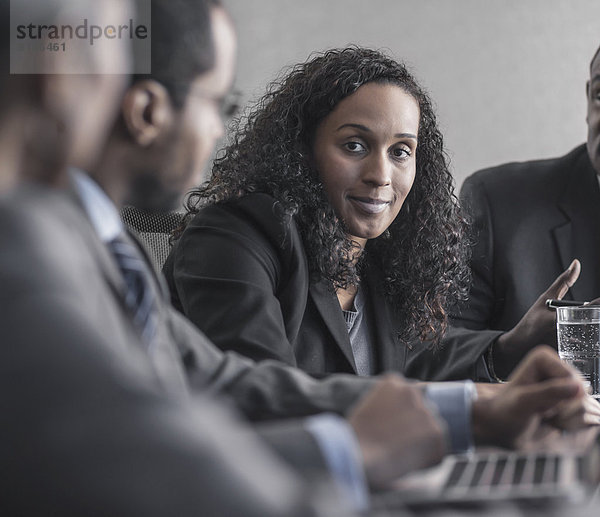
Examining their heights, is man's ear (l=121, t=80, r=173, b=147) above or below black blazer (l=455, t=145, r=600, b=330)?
above

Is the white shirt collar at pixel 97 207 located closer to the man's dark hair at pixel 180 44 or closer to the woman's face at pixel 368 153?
the man's dark hair at pixel 180 44

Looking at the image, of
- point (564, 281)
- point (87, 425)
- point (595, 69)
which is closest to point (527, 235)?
point (595, 69)

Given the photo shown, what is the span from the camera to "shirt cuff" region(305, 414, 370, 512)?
0.55 meters

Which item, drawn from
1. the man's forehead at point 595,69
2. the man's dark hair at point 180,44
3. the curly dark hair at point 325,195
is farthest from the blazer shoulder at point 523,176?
the man's dark hair at point 180,44

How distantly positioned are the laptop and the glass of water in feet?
2.22

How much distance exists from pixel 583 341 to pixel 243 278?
0.56 meters

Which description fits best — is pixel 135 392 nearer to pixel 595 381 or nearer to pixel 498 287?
pixel 595 381

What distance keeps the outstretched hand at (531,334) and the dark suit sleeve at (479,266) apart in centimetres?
40

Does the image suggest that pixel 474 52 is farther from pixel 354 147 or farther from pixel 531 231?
pixel 354 147

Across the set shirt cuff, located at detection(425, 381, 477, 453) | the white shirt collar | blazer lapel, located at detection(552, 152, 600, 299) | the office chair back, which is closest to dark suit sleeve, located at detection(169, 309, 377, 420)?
shirt cuff, located at detection(425, 381, 477, 453)

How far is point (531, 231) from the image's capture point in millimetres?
2150

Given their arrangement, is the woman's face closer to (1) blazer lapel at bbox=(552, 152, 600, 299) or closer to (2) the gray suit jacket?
(1) blazer lapel at bbox=(552, 152, 600, 299)

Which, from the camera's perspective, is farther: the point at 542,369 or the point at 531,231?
the point at 531,231

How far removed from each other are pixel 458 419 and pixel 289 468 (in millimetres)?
269
